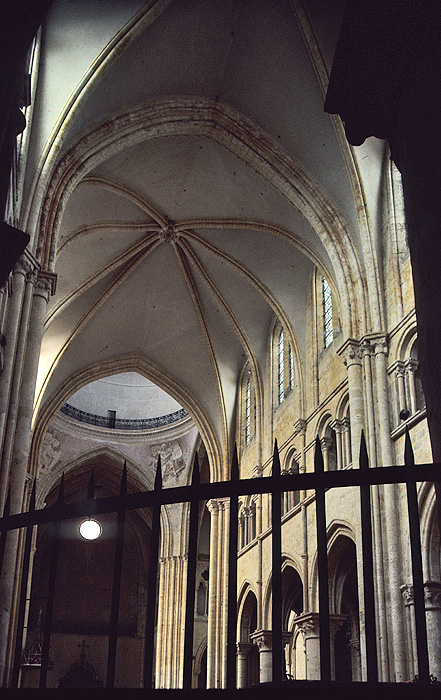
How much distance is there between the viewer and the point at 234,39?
47.1ft

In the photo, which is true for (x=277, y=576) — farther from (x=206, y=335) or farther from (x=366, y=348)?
(x=206, y=335)

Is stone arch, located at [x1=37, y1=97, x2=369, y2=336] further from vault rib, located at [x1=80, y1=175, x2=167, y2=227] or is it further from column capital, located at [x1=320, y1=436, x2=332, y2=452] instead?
column capital, located at [x1=320, y1=436, x2=332, y2=452]

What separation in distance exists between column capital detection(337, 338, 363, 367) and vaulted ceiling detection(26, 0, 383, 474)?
44 cm

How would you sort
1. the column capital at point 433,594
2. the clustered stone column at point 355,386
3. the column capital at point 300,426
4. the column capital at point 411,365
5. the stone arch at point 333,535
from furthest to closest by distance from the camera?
the column capital at point 300,426, the stone arch at point 333,535, the clustered stone column at point 355,386, the column capital at point 411,365, the column capital at point 433,594

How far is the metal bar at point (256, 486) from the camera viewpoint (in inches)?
114

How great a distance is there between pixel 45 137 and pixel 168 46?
128 inches

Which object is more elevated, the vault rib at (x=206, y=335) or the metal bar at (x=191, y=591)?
the vault rib at (x=206, y=335)

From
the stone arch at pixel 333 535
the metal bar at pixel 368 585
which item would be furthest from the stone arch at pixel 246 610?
the metal bar at pixel 368 585

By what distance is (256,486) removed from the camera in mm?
3008

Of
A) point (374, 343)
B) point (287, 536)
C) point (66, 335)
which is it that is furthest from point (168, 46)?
point (287, 536)

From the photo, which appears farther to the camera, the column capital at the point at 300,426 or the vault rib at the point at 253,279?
the vault rib at the point at 253,279

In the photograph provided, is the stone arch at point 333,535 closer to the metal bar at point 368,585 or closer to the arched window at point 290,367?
the arched window at point 290,367

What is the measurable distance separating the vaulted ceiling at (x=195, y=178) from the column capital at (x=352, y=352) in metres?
0.44

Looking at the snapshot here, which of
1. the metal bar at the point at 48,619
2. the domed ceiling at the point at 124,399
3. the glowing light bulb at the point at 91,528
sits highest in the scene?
the domed ceiling at the point at 124,399
